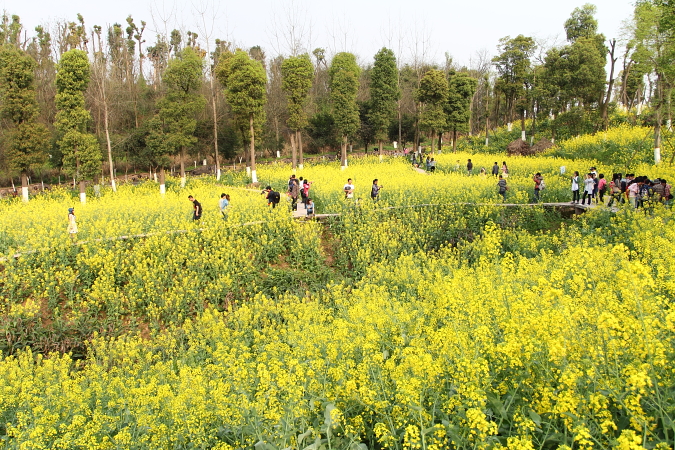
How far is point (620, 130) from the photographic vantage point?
3133 cm

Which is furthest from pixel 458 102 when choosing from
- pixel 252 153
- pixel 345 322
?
pixel 345 322

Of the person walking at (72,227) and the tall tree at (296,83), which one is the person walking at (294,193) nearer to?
the person walking at (72,227)

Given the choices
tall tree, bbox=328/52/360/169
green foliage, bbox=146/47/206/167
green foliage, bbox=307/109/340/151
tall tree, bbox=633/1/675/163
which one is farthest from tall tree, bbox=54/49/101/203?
tall tree, bbox=633/1/675/163

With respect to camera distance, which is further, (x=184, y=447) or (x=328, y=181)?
(x=328, y=181)

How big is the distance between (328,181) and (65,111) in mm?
14429

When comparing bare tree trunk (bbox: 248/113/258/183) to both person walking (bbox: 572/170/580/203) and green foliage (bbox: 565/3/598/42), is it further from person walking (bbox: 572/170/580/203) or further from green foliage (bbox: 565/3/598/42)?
green foliage (bbox: 565/3/598/42)

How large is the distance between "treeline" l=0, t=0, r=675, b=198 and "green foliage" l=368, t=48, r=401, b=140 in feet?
0.31

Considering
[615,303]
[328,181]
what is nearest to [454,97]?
[328,181]

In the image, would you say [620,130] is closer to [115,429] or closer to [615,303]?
[615,303]

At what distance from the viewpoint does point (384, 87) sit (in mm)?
37688

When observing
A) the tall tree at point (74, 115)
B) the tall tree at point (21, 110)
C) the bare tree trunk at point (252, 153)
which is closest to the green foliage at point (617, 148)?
the bare tree trunk at point (252, 153)

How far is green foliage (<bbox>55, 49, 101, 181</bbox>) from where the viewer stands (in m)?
24.4

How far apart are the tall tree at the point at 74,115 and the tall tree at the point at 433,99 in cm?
2425

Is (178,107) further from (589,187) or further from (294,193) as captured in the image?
(589,187)
